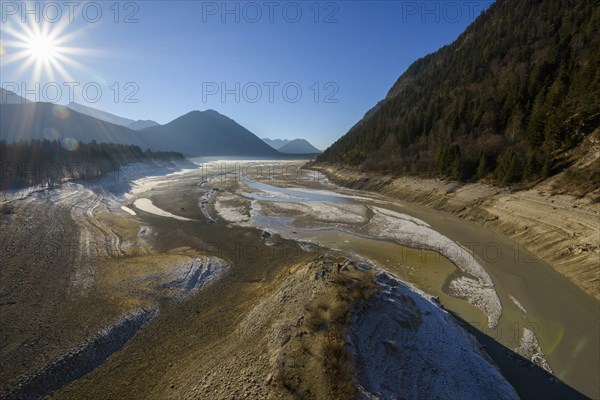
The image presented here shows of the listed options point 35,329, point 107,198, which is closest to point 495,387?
point 35,329

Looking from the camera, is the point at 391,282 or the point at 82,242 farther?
the point at 82,242

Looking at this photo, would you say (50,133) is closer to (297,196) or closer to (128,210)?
(128,210)

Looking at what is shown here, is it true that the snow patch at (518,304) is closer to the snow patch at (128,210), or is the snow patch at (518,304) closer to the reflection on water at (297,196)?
the reflection on water at (297,196)

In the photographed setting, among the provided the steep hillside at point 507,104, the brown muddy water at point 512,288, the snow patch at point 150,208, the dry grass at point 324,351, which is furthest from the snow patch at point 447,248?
the snow patch at point 150,208

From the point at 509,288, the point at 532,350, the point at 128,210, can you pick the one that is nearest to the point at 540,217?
the point at 509,288

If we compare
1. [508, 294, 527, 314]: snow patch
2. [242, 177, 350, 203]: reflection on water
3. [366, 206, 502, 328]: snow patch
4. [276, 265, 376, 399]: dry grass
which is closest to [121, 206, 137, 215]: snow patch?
[242, 177, 350, 203]: reflection on water

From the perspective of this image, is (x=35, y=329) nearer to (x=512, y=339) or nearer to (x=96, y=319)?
(x=96, y=319)
